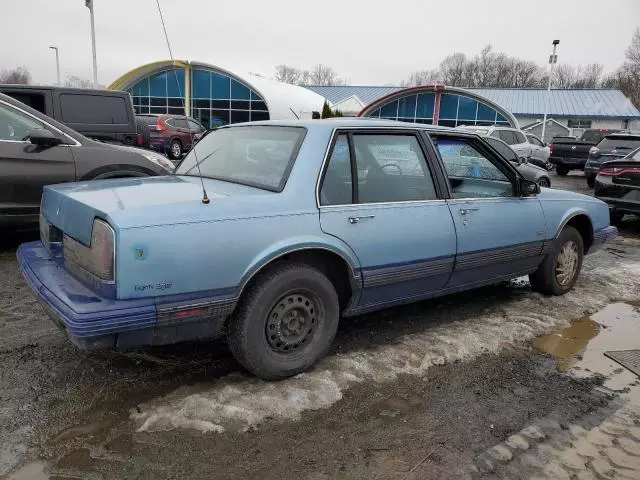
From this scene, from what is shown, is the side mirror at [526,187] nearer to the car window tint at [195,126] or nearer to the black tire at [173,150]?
the black tire at [173,150]

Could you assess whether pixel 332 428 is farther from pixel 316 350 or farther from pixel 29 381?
pixel 29 381

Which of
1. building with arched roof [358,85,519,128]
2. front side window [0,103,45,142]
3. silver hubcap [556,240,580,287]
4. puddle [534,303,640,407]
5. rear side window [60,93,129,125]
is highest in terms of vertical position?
building with arched roof [358,85,519,128]

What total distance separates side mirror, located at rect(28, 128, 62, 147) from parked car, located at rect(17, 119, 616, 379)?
2004 mm

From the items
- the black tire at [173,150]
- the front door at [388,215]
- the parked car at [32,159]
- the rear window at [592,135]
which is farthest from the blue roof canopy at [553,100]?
the front door at [388,215]

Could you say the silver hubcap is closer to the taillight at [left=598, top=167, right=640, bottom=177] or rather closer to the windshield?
the windshield

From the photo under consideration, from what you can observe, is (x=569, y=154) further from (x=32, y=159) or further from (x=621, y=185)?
(x=32, y=159)

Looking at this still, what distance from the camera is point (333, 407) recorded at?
292 centimetres

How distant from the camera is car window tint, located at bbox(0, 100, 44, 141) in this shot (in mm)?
5305

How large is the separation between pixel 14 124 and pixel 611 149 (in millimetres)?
15163

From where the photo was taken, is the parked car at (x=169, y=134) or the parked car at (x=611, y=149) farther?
the parked car at (x=169, y=134)

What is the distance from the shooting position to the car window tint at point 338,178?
3240mm

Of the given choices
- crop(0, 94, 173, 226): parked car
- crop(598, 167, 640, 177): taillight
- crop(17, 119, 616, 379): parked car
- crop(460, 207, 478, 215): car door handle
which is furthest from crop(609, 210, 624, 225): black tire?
crop(0, 94, 173, 226): parked car

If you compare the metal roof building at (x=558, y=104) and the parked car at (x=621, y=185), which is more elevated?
the metal roof building at (x=558, y=104)

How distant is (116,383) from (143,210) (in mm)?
1122
